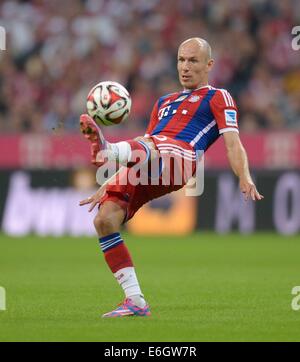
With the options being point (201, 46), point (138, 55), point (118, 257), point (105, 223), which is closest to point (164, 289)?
point (118, 257)

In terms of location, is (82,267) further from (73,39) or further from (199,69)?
(73,39)

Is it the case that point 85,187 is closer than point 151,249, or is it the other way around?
point 151,249

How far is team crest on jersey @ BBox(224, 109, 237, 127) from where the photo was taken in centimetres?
869

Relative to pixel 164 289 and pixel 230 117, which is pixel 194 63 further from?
pixel 164 289

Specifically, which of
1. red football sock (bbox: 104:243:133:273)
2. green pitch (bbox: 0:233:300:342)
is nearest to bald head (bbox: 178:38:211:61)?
red football sock (bbox: 104:243:133:273)

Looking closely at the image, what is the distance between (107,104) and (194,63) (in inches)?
52.3

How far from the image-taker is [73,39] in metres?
23.5

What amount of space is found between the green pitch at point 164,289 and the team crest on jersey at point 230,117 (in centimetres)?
165

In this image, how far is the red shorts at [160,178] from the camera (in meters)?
8.50

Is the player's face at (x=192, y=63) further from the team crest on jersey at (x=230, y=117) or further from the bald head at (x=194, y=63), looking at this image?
the team crest on jersey at (x=230, y=117)

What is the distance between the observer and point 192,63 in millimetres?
9047
